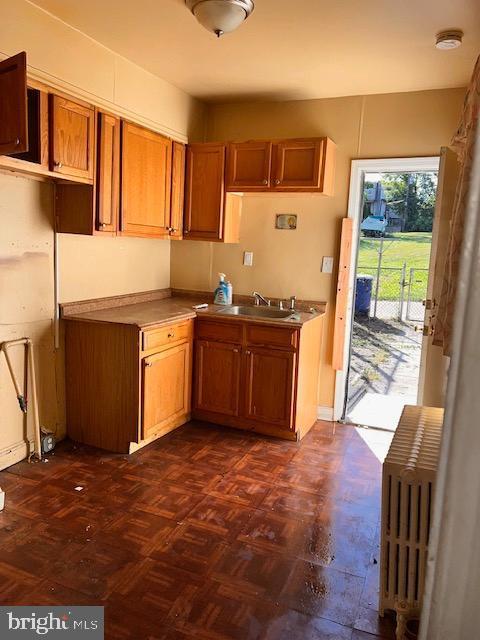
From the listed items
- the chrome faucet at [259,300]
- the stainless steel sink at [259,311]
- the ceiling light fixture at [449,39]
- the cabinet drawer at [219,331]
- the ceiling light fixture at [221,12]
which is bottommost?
the cabinet drawer at [219,331]

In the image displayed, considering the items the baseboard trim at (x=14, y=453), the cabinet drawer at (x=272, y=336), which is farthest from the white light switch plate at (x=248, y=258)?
the baseboard trim at (x=14, y=453)

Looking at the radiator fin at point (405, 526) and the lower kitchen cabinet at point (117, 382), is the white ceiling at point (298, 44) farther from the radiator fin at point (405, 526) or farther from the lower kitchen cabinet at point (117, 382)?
the radiator fin at point (405, 526)

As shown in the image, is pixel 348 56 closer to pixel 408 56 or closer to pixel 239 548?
pixel 408 56

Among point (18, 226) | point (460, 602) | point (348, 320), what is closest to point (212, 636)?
point (460, 602)

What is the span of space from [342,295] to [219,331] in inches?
38.7

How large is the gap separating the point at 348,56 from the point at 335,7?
0.63m

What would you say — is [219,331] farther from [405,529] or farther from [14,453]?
[405,529]

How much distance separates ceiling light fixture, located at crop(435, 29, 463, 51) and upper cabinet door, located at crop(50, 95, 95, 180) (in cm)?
197

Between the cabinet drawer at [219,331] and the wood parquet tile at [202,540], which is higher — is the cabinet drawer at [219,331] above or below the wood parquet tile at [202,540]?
above

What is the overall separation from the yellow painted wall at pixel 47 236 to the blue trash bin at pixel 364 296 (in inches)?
88.0

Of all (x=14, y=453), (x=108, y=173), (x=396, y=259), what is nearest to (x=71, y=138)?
(x=108, y=173)

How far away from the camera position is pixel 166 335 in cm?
331

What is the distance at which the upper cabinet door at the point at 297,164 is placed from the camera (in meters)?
3.53

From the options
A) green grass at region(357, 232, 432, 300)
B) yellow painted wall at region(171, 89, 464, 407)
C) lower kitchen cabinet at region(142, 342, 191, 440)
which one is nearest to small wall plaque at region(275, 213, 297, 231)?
yellow painted wall at region(171, 89, 464, 407)
